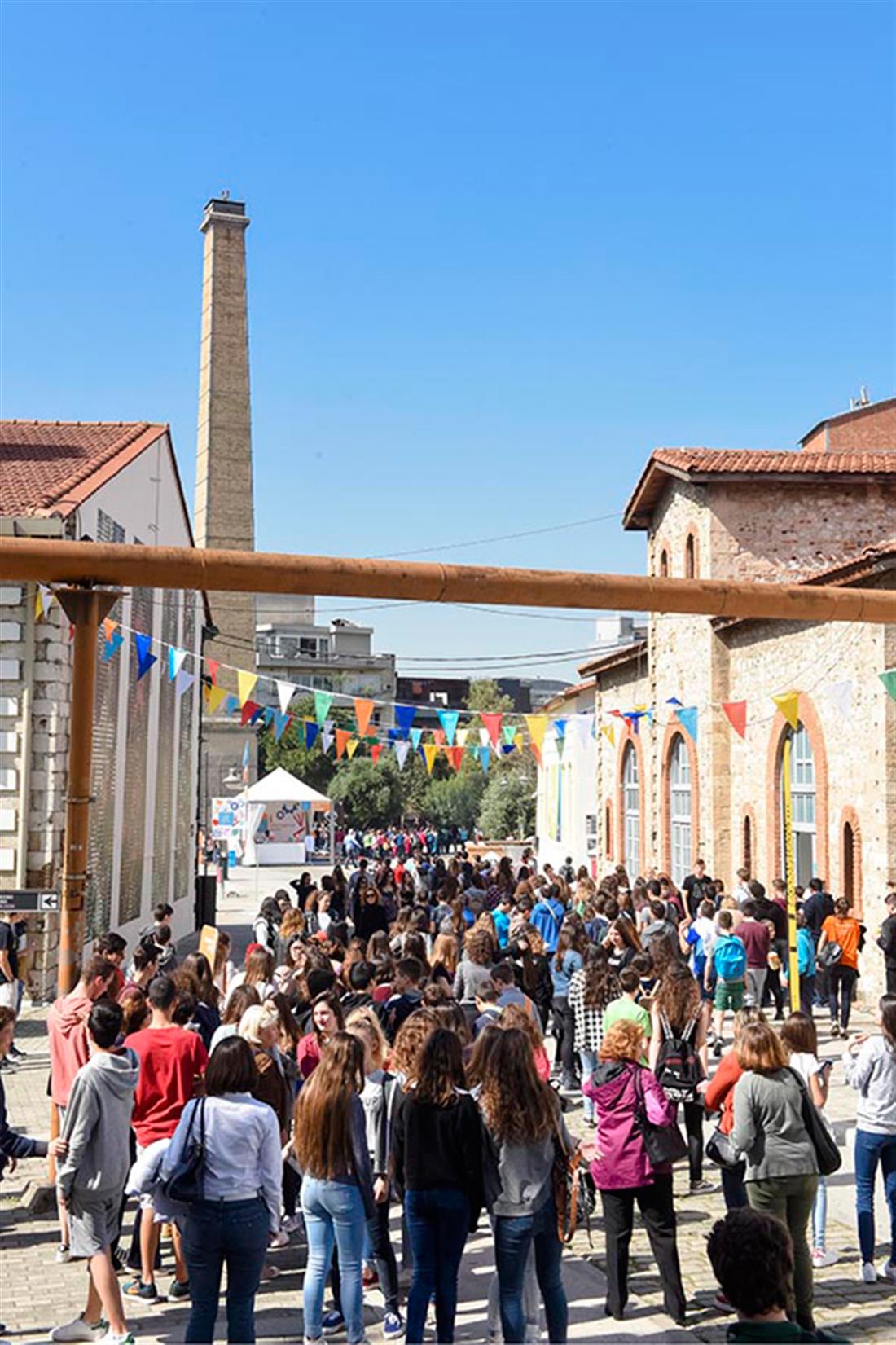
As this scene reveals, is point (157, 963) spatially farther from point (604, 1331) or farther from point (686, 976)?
point (604, 1331)

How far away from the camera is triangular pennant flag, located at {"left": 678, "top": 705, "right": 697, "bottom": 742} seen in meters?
24.3

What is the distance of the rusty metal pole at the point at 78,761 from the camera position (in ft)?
27.1

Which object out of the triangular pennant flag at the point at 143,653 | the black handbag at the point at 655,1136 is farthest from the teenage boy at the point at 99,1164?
the triangular pennant flag at the point at 143,653

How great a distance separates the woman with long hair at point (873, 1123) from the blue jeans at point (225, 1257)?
11.2 feet

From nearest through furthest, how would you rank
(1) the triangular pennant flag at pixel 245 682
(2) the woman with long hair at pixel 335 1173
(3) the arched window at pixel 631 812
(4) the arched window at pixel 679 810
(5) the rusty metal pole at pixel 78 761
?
1. (2) the woman with long hair at pixel 335 1173
2. (5) the rusty metal pole at pixel 78 761
3. (1) the triangular pennant flag at pixel 245 682
4. (4) the arched window at pixel 679 810
5. (3) the arched window at pixel 631 812

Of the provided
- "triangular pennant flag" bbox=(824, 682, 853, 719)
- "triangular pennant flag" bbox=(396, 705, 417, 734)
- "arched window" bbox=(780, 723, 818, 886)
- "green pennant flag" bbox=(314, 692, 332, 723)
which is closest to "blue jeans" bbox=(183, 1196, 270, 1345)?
"triangular pennant flag" bbox=(824, 682, 853, 719)

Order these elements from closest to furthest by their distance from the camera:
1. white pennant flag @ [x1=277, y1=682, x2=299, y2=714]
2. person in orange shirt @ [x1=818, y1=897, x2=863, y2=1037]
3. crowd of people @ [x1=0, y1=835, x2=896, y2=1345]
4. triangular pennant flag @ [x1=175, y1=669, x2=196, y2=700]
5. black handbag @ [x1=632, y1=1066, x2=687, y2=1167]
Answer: crowd of people @ [x1=0, y1=835, x2=896, y2=1345]
black handbag @ [x1=632, y1=1066, x2=687, y2=1167]
person in orange shirt @ [x1=818, y1=897, x2=863, y2=1037]
white pennant flag @ [x1=277, y1=682, x2=299, y2=714]
triangular pennant flag @ [x1=175, y1=669, x2=196, y2=700]

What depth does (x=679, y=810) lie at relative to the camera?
85.8 feet

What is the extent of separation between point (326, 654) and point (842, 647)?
76328 millimetres

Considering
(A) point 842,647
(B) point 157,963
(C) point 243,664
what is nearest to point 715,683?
(A) point 842,647

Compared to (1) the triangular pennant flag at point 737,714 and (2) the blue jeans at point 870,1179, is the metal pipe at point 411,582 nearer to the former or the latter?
(2) the blue jeans at point 870,1179

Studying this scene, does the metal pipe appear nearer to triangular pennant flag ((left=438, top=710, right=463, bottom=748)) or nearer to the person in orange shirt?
the person in orange shirt

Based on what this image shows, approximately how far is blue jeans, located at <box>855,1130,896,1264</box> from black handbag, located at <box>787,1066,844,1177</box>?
0.94m

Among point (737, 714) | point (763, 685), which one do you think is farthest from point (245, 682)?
point (763, 685)
